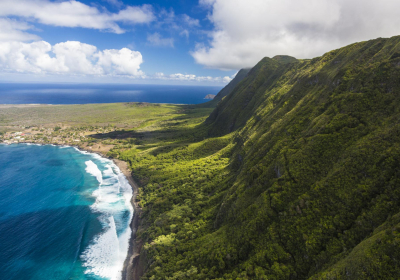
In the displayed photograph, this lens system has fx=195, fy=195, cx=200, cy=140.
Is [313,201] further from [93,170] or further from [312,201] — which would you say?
[93,170]

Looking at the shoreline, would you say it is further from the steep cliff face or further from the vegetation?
the steep cliff face

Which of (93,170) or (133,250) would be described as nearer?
(133,250)

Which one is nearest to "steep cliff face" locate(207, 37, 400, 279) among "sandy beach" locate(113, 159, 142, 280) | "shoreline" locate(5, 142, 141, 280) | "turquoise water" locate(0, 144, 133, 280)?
"sandy beach" locate(113, 159, 142, 280)

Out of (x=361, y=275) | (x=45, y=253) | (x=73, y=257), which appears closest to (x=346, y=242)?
(x=361, y=275)

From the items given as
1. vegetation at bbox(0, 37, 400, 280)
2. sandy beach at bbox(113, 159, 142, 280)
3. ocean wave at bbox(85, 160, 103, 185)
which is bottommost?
sandy beach at bbox(113, 159, 142, 280)

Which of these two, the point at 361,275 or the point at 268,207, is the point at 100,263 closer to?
the point at 268,207

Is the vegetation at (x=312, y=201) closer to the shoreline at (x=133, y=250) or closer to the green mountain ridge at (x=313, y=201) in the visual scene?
the green mountain ridge at (x=313, y=201)

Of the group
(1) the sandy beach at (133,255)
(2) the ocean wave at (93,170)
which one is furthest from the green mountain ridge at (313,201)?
(2) the ocean wave at (93,170)

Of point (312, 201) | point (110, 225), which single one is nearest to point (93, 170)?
point (110, 225)
